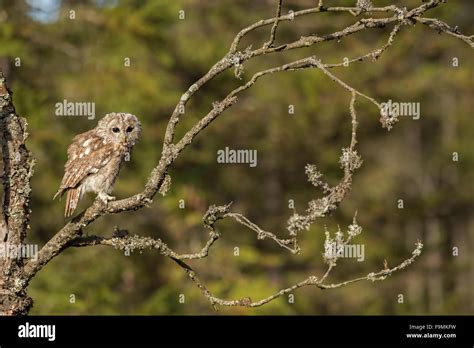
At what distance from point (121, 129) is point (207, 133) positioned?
34.4 ft

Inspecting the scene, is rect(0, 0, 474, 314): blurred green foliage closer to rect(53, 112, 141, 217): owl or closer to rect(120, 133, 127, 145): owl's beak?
rect(53, 112, 141, 217): owl

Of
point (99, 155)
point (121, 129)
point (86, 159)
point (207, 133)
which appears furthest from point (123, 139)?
point (207, 133)

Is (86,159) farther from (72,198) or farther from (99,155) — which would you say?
(72,198)

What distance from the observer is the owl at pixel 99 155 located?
755cm

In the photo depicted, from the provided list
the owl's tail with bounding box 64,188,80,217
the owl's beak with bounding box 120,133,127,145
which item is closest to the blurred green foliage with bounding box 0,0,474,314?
the owl's tail with bounding box 64,188,80,217

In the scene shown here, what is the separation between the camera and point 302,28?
18.3 m

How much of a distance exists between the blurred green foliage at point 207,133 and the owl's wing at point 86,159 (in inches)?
220

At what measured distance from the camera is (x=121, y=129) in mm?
7523

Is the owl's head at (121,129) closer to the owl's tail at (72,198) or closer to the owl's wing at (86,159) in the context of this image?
the owl's wing at (86,159)

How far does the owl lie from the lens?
24.8 feet
